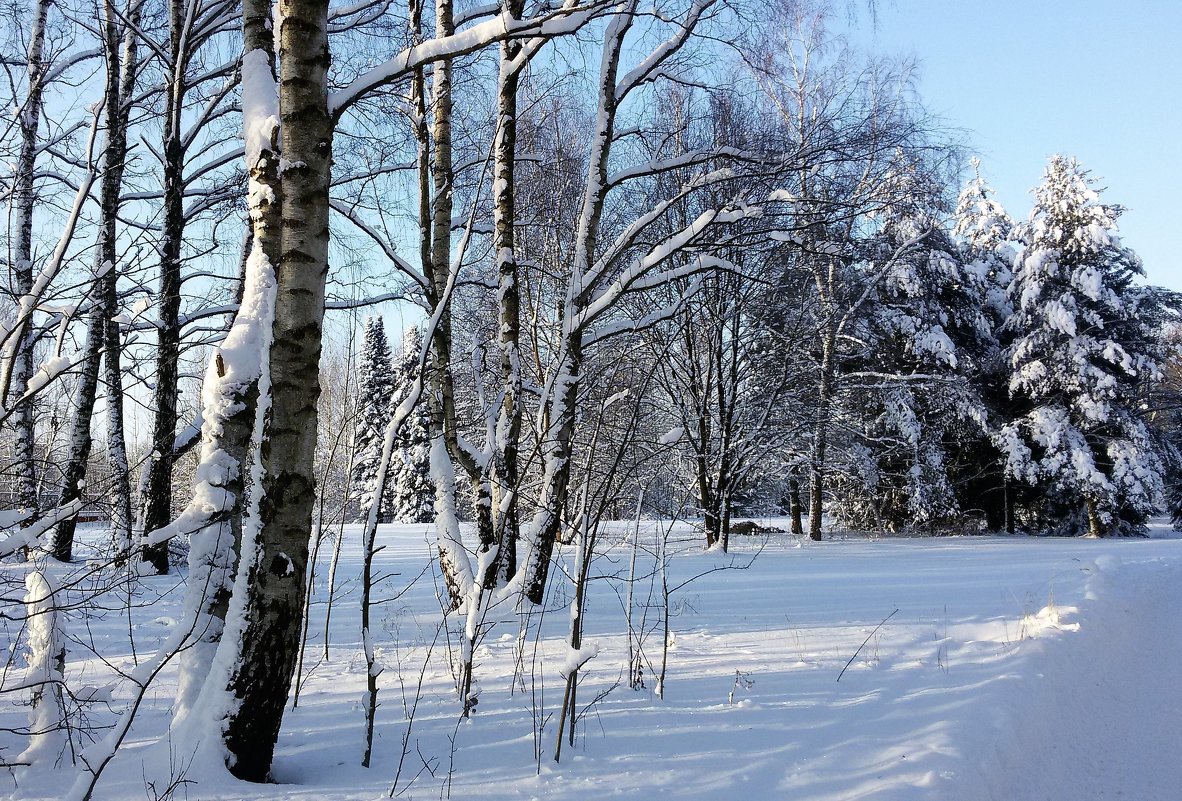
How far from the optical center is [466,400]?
16562 mm

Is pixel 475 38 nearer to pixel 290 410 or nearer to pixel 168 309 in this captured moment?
Result: pixel 290 410

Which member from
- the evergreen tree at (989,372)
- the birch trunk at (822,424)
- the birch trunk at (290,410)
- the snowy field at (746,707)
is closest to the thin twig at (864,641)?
the snowy field at (746,707)

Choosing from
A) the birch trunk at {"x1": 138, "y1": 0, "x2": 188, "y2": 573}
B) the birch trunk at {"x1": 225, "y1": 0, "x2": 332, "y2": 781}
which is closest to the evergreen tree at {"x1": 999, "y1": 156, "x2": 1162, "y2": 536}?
the birch trunk at {"x1": 138, "y1": 0, "x2": 188, "y2": 573}

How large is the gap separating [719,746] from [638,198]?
11341mm

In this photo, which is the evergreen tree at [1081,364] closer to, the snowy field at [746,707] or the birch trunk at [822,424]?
the birch trunk at [822,424]

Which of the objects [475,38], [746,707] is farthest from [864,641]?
[475,38]

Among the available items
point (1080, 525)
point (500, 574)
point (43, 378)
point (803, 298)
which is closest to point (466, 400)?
point (803, 298)

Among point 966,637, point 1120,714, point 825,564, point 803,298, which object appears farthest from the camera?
point 803,298

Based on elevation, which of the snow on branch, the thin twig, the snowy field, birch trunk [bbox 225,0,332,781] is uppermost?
the snow on branch

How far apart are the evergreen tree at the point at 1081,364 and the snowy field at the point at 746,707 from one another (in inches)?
521

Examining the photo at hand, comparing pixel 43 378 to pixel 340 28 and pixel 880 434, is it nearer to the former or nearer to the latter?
pixel 340 28

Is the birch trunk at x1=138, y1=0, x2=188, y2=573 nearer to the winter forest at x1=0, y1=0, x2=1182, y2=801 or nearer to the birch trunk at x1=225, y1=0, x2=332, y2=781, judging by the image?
the winter forest at x1=0, y1=0, x2=1182, y2=801

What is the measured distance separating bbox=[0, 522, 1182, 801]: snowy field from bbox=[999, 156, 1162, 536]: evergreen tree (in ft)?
43.4

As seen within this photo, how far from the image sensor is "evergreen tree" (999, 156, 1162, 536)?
60.1ft
